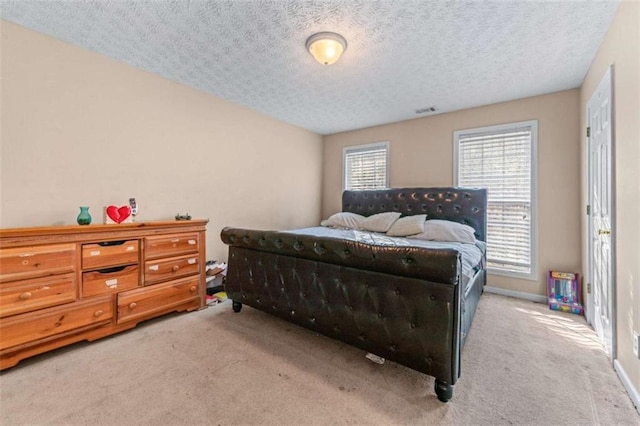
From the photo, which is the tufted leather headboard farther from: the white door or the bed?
the bed

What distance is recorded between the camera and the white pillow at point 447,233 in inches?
119

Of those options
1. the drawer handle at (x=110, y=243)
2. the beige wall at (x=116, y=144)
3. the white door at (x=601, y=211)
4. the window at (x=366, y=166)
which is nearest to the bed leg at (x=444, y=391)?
the white door at (x=601, y=211)

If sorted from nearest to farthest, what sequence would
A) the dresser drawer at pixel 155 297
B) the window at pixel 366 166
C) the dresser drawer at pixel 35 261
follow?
the dresser drawer at pixel 35 261
the dresser drawer at pixel 155 297
the window at pixel 366 166

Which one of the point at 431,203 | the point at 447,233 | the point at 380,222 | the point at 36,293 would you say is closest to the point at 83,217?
the point at 36,293

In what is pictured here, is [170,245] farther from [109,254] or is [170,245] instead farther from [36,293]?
[36,293]

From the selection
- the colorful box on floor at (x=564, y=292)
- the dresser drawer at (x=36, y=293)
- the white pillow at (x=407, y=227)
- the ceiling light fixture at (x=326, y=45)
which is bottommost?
the colorful box on floor at (x=564, y=292)

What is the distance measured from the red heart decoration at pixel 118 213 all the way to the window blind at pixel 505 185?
4112 mm

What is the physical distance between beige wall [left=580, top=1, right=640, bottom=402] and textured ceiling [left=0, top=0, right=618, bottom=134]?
30cm

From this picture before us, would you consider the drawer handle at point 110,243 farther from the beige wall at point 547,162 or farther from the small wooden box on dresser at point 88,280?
the beige wall at point 547,162

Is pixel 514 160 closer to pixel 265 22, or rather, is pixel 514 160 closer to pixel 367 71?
pixel 367 71

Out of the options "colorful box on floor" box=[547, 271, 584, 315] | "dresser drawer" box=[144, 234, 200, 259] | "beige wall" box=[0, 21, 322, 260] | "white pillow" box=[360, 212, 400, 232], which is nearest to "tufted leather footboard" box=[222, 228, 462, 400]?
"dresser drawer" box=[144, 234, 200, 259]

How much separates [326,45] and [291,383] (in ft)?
8.20

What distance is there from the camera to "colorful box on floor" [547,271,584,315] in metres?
2.83

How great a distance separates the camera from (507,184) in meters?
3.43
